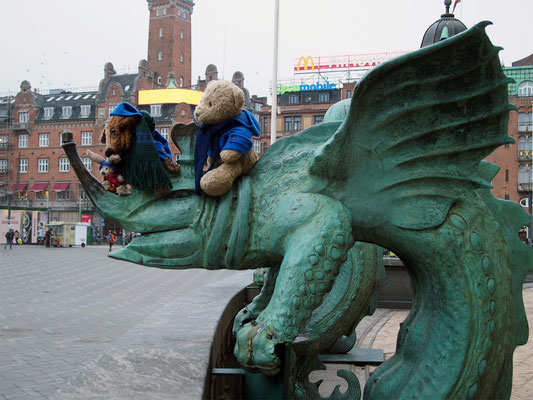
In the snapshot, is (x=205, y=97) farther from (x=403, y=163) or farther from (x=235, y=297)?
(x=235, y=297)

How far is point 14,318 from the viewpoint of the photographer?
877 cm

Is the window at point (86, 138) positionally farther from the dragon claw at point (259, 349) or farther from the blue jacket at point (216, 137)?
the dragon claw at point (259, 349)

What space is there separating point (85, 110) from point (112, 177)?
172 feet

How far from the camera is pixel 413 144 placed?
2365 millimetres

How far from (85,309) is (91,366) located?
8.10m

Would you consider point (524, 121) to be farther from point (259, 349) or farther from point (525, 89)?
point (259, 349)

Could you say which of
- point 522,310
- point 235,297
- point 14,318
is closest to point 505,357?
point 522,310

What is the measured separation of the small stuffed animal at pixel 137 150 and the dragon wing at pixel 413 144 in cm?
68

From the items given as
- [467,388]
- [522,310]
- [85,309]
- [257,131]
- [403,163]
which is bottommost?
[85,309]

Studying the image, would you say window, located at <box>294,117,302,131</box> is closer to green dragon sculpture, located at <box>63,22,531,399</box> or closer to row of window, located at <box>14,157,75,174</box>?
row of window, located at <box>14,157,75,174</box>

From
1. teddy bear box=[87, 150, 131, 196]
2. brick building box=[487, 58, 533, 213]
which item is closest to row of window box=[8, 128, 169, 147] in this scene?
brick building box=[487, 58, 533, 213]

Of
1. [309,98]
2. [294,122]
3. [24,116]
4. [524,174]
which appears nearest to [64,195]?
[24,116]

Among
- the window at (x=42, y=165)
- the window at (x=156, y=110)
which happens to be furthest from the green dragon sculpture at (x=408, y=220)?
the window at (x=42, y=165)

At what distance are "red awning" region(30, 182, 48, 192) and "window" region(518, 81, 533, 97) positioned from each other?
1606 inches
